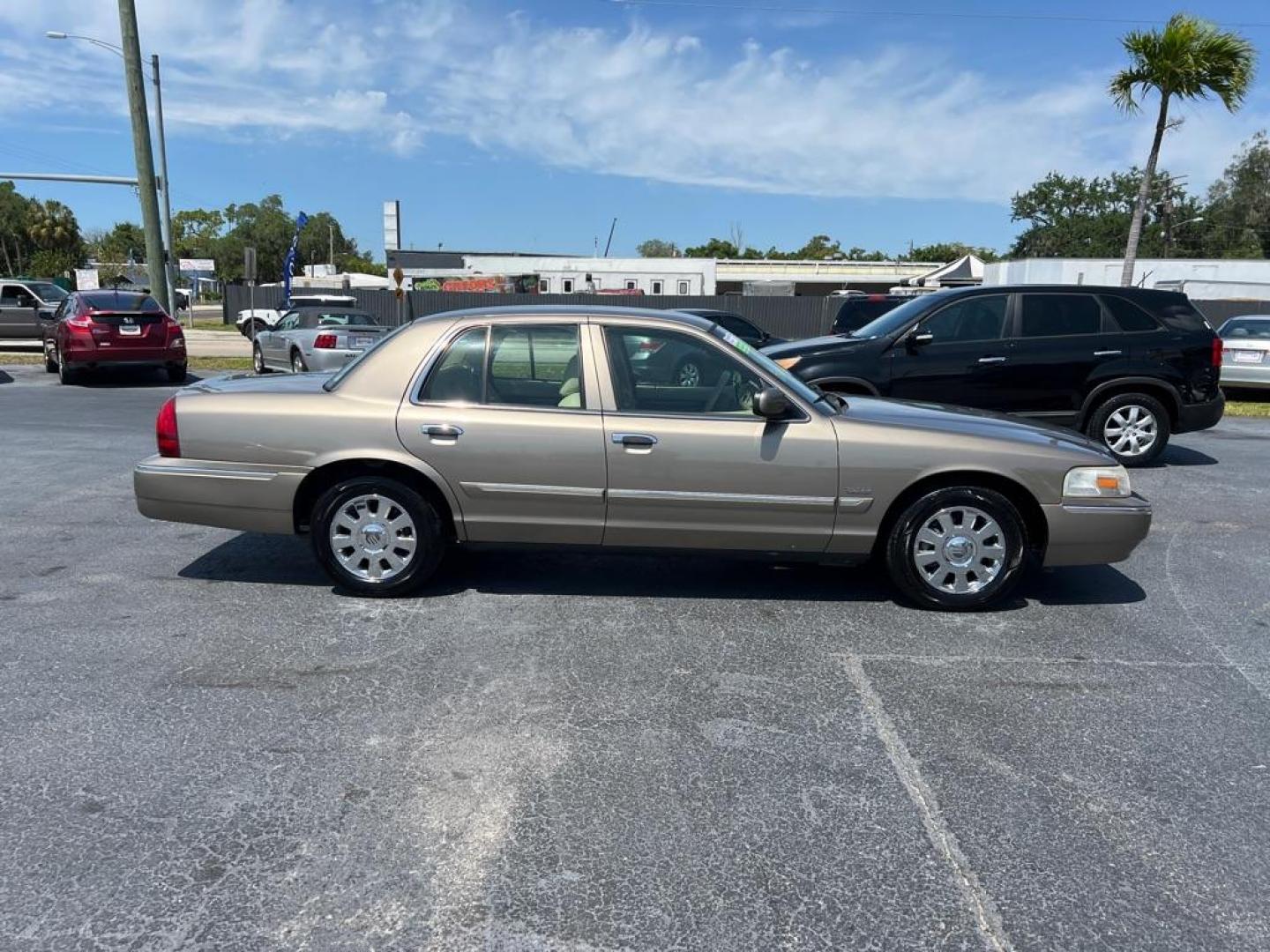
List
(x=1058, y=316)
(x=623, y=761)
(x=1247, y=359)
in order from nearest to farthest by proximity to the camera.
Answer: (x=623, y=761) → (x=1058, y=316) → (x=1247, y=359)

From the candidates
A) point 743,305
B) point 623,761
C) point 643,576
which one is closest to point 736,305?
point 743,305

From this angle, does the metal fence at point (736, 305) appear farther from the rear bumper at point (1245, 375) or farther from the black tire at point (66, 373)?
the rear bumper at point (1245, 375)

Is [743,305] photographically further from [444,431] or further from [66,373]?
[444,431]

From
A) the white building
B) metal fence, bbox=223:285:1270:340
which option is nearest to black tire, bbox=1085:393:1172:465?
metal fence, bbox=223:285:1270:340

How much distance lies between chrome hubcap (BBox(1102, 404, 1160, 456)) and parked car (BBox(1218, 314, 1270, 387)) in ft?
22.7

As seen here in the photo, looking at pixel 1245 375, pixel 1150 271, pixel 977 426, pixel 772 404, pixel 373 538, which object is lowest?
pixel 373 538

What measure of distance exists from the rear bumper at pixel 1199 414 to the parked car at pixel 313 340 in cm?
981

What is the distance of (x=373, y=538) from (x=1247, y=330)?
1549 cm

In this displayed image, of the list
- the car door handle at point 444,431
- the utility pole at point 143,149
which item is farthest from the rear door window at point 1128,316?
the utility pole at point 143,149

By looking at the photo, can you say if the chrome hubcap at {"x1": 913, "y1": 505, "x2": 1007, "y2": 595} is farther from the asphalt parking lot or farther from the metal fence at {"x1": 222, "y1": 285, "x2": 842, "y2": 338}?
the metal fence at {"x1": 222, "y1": 285, "x2": 842, "y2": 338}

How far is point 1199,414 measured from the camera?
9.15 meters

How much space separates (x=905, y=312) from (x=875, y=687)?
595cm

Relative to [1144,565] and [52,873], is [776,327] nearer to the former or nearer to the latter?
[1144,565]

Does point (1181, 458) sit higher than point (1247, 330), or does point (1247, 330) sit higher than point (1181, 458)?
point (1247, 330)
